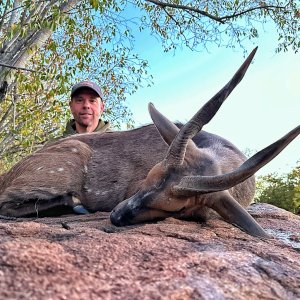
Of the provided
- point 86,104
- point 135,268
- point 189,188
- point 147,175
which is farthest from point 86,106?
point 135,268

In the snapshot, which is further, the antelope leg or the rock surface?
the antelope leg

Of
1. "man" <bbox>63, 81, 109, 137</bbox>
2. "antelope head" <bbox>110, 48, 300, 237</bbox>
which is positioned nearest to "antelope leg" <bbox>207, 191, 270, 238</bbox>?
"antelope head" <bbox>110, 48, 300, 237</bbox>

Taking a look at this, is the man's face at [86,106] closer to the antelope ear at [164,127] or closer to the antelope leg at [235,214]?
the antelope ear at [164,127]

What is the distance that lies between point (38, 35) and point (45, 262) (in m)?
5.89

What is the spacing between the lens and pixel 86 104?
693 cm

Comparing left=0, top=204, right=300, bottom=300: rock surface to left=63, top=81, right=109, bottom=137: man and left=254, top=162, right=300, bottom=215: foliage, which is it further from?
left=254, top=162, right=300, bottom=215: foliage

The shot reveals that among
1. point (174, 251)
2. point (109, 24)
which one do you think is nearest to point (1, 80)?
point (109, 24)

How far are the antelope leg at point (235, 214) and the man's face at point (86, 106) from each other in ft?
12.0

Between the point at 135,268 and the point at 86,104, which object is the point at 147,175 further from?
the point at 86,104

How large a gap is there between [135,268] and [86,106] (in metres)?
5.33

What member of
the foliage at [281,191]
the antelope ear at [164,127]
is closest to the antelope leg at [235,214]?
the antelope ear at [164,127]

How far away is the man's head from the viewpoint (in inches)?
273

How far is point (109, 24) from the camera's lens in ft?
31.5

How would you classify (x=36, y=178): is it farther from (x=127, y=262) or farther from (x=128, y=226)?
(x=127, y=262)
